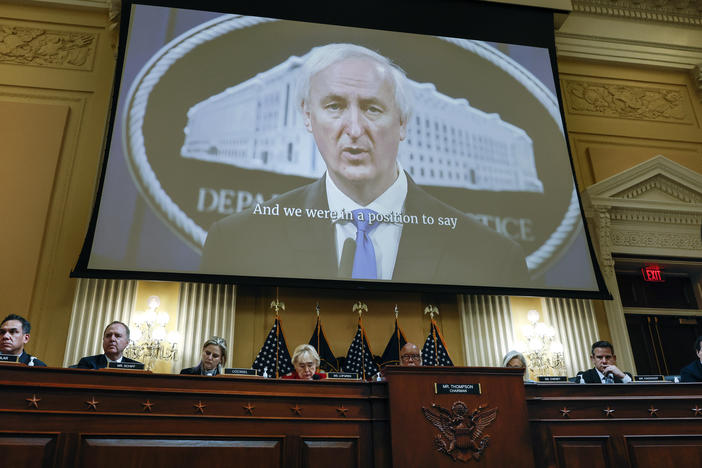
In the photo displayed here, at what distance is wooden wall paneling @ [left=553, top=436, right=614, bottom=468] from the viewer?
3.30m

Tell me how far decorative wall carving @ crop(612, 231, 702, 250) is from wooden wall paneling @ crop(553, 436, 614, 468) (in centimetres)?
400

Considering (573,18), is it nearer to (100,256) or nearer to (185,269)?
(185,269)

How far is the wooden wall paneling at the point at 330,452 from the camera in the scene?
3104mm

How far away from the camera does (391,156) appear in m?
6.15

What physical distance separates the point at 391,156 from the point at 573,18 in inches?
148

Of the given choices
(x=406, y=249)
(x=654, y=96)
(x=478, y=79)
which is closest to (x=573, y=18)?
(x=654, y=96)

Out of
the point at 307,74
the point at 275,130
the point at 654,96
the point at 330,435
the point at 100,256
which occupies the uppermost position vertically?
the point at 654,96

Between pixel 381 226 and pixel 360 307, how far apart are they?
2.72ft

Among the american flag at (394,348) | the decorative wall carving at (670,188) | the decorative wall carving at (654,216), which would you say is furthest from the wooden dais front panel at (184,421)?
the decorative wall carving at (670,188)

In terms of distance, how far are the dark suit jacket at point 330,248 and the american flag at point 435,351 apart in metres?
0.61

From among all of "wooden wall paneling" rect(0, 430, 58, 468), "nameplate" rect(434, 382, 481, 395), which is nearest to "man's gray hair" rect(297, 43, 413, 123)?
"nameplate" rect(434, 382, 481, 395)

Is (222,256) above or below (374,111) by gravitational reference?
below

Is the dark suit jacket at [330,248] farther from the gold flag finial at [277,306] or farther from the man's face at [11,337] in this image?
the man's face at [11,337]

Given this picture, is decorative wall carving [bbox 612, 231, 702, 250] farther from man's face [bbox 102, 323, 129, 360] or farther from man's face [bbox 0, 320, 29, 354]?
man's face [bbox 0, 320, 29, 354]
